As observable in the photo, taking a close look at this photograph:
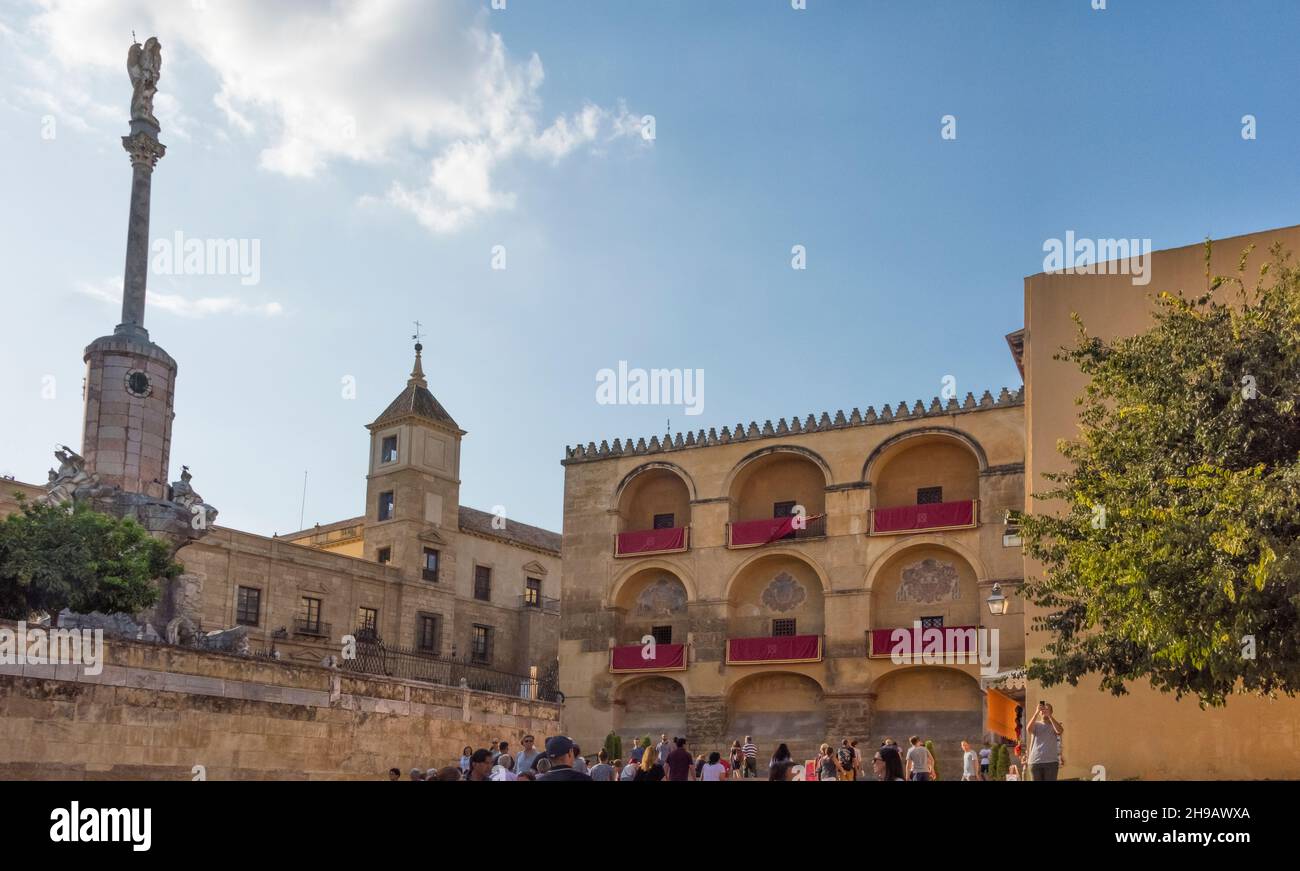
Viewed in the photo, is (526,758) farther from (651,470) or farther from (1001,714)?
(651,470)

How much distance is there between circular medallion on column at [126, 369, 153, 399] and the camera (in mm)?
27141

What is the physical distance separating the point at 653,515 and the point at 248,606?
Answer: 1376 centimetres

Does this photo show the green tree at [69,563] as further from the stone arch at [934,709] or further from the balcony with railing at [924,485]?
the balcony with railing at [924,485]

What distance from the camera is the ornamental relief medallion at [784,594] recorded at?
40.2m

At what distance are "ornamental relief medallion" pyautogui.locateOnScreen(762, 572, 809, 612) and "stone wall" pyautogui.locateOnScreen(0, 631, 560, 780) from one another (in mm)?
14532

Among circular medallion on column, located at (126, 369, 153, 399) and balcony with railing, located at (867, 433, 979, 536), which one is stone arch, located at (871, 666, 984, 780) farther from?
circular medallion on column, located at (126, 369, 153, 399)

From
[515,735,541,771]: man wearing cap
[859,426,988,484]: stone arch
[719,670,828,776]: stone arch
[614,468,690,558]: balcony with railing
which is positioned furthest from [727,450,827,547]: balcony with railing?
[515,735,541,771]: man wearing cap

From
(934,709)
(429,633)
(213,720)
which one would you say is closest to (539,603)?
(429,633)

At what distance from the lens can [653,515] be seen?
43.8m

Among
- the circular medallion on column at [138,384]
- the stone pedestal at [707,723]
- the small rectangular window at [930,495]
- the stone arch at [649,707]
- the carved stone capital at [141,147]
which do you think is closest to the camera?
the circular medallion on column at [138,384]

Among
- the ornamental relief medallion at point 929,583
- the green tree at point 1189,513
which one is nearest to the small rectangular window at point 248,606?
the ornamental relief medallion at point 929,583

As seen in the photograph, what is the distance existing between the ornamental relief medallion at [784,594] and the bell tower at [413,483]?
1374 centimetres
